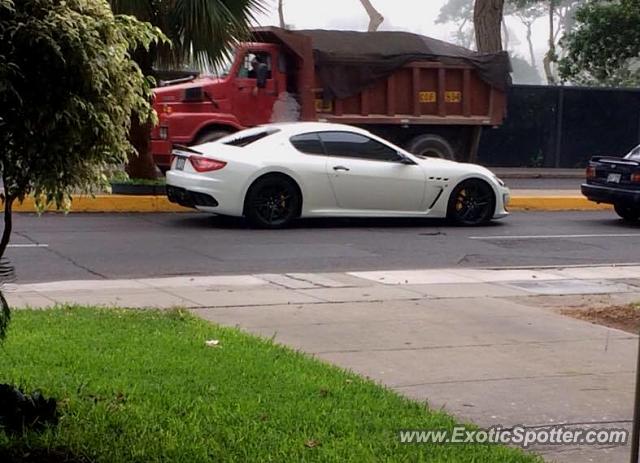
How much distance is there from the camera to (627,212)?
18.1 metres

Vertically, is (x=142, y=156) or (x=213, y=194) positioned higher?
(x=142, y=156)

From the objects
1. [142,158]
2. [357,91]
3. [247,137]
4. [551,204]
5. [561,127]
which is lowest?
[551,204]

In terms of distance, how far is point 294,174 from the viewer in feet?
49.3

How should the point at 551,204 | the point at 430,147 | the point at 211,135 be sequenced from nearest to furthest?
the point at 211,135 → the point at 551,204 → the point at 430,147

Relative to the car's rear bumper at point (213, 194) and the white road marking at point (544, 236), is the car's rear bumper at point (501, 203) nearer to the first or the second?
the white road marking at point (544, 236)

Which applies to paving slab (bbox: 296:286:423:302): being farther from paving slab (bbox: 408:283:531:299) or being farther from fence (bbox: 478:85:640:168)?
fence (bbox: 478:85:640:168)

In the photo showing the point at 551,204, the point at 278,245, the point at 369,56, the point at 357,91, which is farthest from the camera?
the point at 357,91

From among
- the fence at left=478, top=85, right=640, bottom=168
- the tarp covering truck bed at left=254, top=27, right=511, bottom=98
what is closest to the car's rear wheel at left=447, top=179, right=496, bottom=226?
the tarp covering truck bed at left=254, top=27, right=511, bottom=98

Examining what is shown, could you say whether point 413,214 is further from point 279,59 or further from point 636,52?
point 636,52

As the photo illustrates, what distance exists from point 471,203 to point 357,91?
6284 mm

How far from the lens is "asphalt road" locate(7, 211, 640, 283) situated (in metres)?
11.8

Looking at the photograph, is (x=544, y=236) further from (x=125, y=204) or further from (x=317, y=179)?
(x=125, y=204)

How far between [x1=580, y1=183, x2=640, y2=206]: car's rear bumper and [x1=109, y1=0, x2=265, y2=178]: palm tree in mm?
6150

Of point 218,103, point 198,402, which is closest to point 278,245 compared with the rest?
point 218,103
